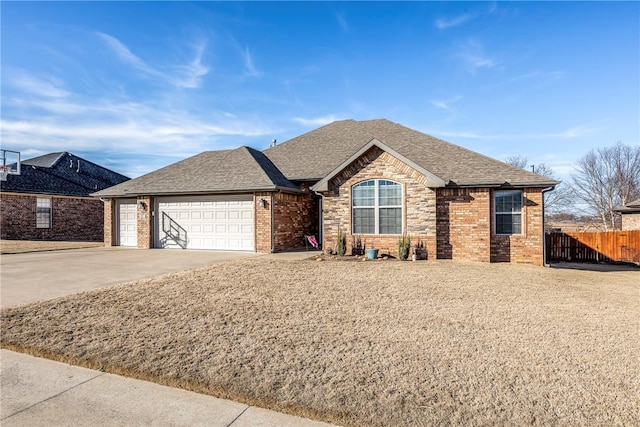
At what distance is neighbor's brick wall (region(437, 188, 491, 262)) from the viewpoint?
1245 cm

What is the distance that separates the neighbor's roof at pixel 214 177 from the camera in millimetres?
14773

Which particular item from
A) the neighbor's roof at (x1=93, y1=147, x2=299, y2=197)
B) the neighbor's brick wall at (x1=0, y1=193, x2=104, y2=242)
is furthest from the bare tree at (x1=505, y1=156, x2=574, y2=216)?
the neighbor's brick wall at (x1=0, y1=193, x2=104, y2=242)

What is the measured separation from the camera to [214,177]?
52.4 feet

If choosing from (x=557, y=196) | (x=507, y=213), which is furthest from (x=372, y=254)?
(x=557, y=196)

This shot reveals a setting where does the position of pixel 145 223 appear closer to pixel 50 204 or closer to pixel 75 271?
pixel 75 271

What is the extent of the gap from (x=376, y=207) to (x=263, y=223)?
15.7 feet

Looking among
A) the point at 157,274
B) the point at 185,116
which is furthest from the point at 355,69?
the point at 157,274

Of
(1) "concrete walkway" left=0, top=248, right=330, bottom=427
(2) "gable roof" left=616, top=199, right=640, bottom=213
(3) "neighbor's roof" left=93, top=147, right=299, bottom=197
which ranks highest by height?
(3) "neighbor's roof" left=93, top=147, right=299, bottom=197

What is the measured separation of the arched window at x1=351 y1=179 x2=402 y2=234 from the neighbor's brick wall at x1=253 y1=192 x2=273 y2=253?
3.52 meters

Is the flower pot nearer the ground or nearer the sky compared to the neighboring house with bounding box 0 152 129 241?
nearer the ground

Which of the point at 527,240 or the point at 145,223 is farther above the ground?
the point at 145,223

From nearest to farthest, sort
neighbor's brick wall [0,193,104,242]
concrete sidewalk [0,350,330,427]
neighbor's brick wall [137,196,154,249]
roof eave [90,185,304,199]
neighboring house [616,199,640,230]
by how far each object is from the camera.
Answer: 1. concrete sidewalk [0,350,330,427]
2. roof eave [90,185,304,199]
3. neighbor's brick wall [137,196,154,249]
4. neighboring house [616,199,640,230]
5. neighbor's brick wall [0,193,104,242]

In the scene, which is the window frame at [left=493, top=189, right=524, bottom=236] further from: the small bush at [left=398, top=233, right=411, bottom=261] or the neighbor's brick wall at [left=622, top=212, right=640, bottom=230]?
the neighbor's brick wall at [left=622, top=212, right=640, bottom=230]

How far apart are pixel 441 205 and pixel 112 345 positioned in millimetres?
11235
